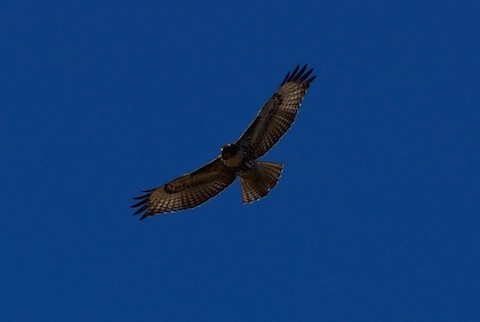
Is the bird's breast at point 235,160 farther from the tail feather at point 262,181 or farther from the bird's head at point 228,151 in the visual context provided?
the tail feather at point 262,181

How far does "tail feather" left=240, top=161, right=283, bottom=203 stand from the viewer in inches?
696

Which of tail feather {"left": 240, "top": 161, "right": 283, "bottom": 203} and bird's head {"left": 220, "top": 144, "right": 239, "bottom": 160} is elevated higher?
bird's head {"left": 220, "top": 144, "right": 239, "bottom": 160}

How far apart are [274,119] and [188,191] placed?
7.45ft

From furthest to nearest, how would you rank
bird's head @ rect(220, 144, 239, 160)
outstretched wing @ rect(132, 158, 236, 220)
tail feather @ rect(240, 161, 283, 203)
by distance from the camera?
outstretched wing @ rect(132, 158, 236, 220), tail feather @ rect(240, 161, 283, 203), bird's head @ rect(220, 144, 239, 160)

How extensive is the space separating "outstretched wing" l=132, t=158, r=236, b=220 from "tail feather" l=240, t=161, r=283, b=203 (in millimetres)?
494

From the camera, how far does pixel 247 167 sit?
691 inches

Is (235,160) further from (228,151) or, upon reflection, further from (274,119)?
(274,119)

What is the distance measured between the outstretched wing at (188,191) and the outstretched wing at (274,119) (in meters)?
0.75

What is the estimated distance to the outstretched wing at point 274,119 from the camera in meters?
18.0

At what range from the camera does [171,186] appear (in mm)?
18672

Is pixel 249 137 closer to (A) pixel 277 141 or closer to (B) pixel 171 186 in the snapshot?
(A) pixel 277 141

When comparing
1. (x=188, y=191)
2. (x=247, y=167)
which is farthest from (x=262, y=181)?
(x=188, y=191)

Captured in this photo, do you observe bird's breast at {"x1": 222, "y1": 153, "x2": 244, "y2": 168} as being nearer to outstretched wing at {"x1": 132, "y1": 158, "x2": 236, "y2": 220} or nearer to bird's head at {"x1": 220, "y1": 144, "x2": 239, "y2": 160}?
bird's head at {"x1": 220, "y1": 144, "x2": 239, "y2": 160}

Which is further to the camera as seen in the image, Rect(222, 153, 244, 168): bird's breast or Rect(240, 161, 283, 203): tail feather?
Rect(240, 161, 283, 203): tail feather
